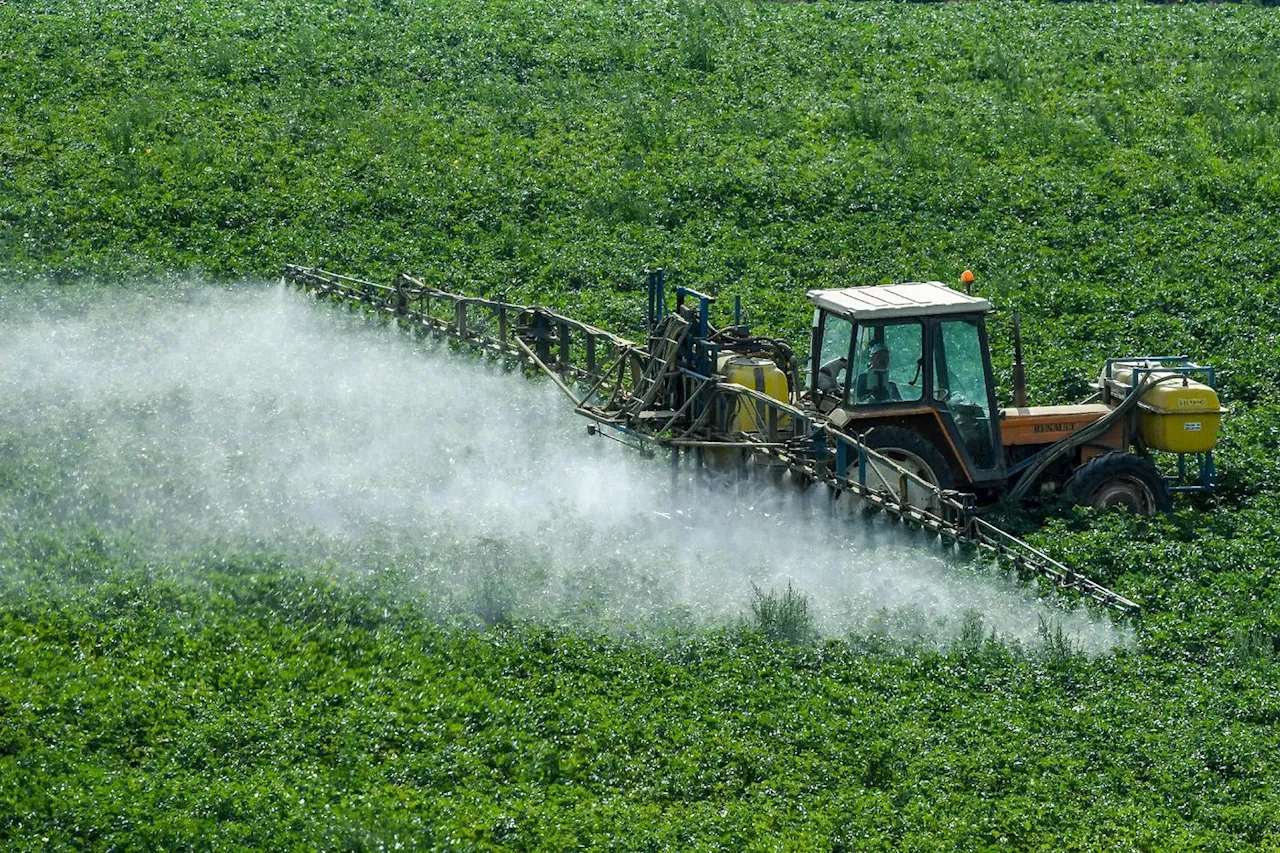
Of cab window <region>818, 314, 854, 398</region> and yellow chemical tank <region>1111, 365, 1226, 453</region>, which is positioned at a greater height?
cab window <region>818, 314, 854, 398</region>

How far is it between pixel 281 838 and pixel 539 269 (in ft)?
48.0

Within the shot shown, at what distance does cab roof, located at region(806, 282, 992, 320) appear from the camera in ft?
56.2

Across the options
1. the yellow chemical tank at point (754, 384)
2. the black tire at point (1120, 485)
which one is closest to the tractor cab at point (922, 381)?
the yellow chemical tank at point (754, 384)

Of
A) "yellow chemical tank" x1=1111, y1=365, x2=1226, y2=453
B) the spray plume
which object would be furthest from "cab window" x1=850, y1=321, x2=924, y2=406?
"yellow chemical tank" x1=1111, y1=365, x2=1226, y2=453

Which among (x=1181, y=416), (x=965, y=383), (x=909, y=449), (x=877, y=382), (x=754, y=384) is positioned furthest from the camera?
(x=1181, y=416)

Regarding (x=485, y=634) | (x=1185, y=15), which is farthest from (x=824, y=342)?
(x=1185, y=15)

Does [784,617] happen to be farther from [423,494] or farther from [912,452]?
[423,494]

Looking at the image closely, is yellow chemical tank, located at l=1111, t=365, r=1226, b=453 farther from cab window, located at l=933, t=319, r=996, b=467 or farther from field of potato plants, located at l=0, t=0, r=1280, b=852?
A: cab window, located at l=933, t=319, r=996, b=467

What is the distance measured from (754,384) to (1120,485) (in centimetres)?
362

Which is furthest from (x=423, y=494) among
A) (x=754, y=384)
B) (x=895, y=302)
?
(x=895, y=302)

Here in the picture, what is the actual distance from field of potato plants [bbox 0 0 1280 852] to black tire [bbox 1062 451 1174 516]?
0.38m

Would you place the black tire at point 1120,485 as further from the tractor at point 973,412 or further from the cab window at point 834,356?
the cab window at point 834,356

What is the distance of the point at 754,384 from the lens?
58.1ft

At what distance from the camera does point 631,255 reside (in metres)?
26.0
